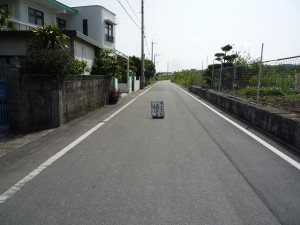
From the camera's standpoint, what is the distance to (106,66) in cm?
1883

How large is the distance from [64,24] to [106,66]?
1517 cm

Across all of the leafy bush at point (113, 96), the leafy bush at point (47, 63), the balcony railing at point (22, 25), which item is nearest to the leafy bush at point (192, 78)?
the leafy bush at point (113, 96)

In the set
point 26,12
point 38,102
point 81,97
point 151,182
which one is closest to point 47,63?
point 38,102

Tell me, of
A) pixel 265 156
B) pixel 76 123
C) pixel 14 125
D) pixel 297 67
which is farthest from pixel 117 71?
pixel 265 156

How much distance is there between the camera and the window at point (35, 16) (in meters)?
22.8

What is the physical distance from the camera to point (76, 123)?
990 centimetres

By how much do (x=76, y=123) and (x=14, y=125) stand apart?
81.7 inches

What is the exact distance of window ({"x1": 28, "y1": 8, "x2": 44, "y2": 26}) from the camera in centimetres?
2281

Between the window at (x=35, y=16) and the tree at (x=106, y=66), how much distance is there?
21.5ft

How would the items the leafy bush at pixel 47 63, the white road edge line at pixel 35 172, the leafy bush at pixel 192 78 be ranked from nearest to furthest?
the white road edge line at pixel 35 172 → the leafy bush at pixel 47 63 → the leafy bush at pixel 192 78

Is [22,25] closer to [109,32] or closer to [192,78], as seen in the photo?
[109,32]

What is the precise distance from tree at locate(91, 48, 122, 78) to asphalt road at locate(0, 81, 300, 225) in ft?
37.8

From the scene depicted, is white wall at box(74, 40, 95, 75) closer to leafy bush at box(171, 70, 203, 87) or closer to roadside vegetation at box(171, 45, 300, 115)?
roadside vegetation at box(171, 45, 300, 115)

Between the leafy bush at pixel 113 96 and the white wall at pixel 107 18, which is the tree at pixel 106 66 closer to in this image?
the leafy bush at pixel 113 96
